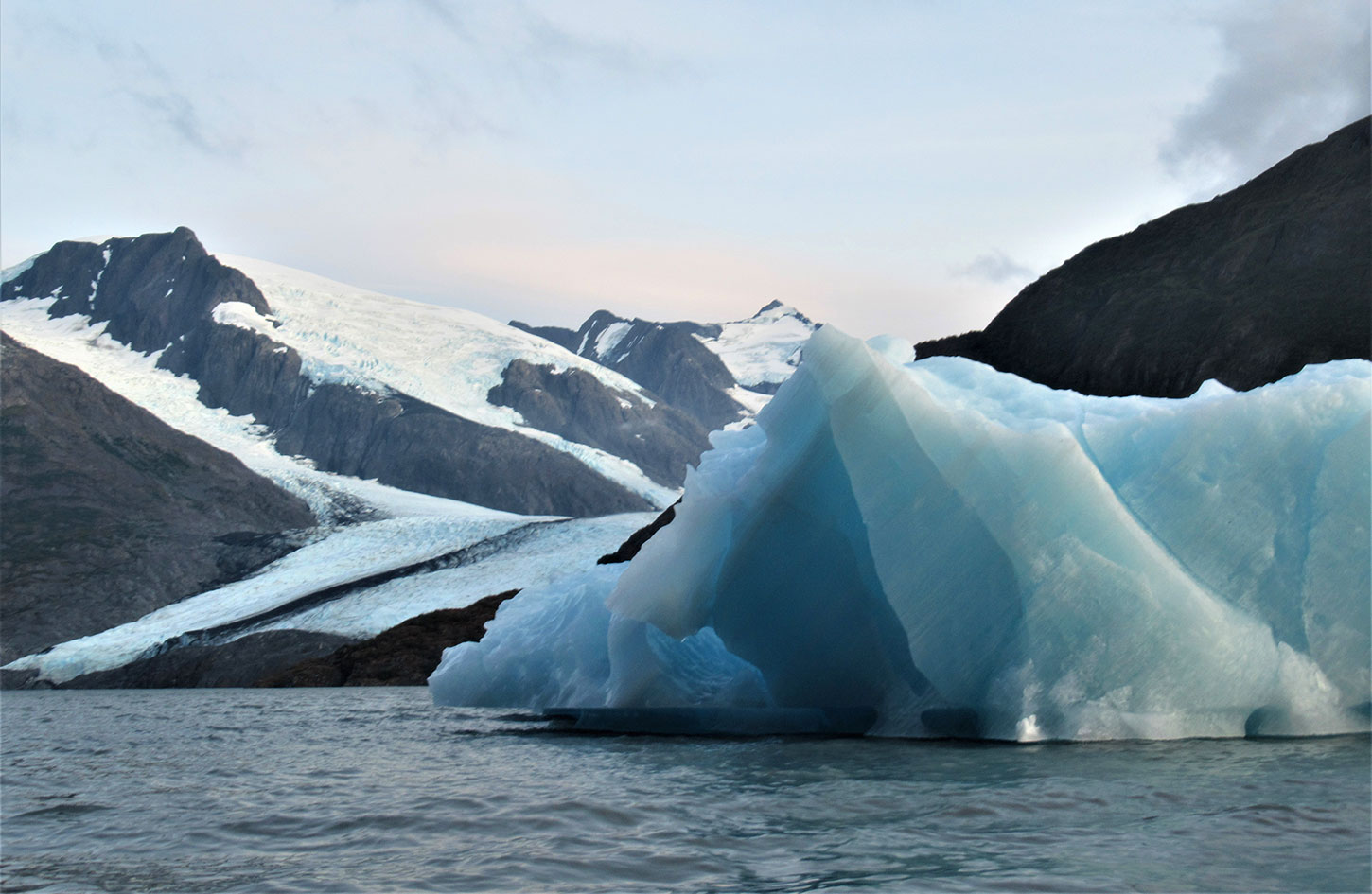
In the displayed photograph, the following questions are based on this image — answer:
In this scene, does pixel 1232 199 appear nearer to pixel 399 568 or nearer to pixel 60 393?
pixel 399 568

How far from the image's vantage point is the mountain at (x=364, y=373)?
375ft

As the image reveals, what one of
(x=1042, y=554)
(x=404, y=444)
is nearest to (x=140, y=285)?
(x=404, y=444)

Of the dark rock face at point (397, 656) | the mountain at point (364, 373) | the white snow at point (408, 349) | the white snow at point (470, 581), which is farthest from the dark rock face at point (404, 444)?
the dark rock face at point (397, 656)

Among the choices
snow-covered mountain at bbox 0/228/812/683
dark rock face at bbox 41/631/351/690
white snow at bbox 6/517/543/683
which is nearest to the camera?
dark rock face at bbox 41/631/351/690

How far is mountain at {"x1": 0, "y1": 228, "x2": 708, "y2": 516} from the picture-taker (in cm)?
11438

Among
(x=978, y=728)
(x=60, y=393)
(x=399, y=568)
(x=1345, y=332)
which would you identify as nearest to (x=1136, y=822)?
(x=978, y=728)

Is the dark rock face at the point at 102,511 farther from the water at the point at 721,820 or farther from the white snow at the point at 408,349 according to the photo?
the water at the point at 721,820

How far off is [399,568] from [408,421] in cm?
5689

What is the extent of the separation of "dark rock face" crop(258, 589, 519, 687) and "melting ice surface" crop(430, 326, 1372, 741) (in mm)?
31949

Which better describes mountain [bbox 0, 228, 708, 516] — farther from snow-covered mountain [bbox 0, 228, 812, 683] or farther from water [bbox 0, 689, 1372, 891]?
water [bbox 0, 689, 1372, 891]

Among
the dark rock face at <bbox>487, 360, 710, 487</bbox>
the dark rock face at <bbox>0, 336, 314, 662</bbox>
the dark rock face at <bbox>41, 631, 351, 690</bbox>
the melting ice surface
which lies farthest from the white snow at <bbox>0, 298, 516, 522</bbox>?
the melting ice surface

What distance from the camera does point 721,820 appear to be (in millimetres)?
5941

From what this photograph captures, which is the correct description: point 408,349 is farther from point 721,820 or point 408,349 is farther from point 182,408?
point 721,820

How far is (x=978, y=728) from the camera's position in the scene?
9.67m
